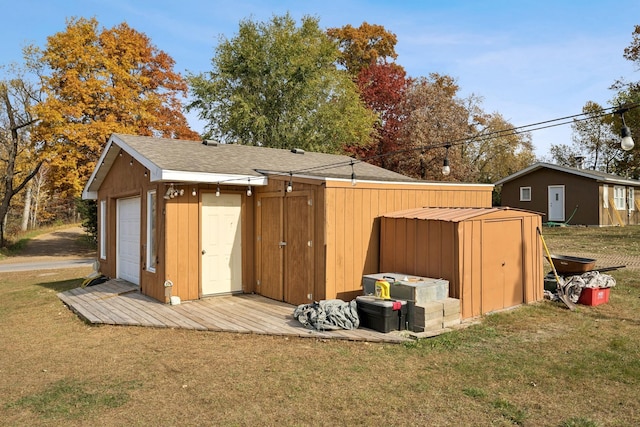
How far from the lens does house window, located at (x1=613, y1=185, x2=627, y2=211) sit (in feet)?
79.2

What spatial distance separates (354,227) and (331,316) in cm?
190

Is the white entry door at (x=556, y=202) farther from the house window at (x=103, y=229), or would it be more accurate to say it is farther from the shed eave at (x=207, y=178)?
the house window at (x=103, y=229)

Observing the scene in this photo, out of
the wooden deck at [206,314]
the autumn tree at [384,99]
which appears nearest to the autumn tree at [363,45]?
the autumn tree at [384,99]

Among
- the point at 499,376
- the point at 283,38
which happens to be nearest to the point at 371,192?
the point at 499,376

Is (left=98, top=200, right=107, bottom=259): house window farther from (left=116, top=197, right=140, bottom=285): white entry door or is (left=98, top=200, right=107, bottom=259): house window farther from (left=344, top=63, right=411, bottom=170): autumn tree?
(left=344, top=63, right=411, bottom=170): autumn tree

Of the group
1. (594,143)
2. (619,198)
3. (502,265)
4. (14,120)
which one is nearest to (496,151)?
(594,143)

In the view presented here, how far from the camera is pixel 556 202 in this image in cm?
2392

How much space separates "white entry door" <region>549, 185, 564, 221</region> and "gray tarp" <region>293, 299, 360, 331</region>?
2136 centimetres

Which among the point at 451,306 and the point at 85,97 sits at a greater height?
the point at 85,97

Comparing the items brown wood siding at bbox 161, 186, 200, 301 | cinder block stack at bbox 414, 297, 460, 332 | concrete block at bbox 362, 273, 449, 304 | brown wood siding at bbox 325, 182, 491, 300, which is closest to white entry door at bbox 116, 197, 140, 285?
brown wood siding at bbox 161, 186, 200, 301

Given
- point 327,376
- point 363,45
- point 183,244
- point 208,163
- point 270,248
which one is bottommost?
point 327,376

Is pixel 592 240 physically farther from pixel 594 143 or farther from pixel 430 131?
pixel 594 143

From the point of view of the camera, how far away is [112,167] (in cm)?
1088

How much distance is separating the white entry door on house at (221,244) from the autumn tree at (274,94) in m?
14.6
